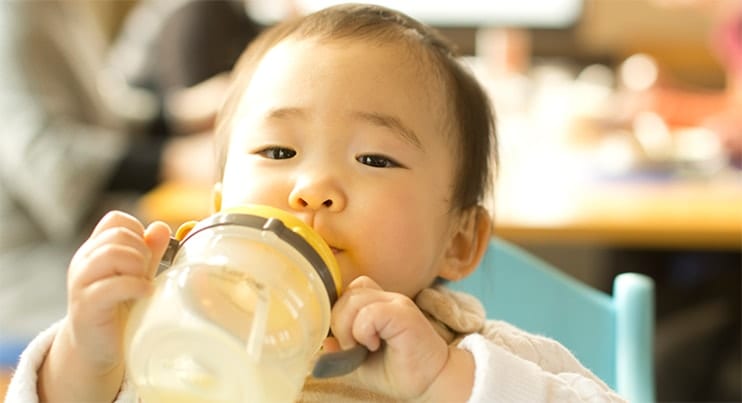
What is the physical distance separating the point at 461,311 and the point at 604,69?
293 centimetres

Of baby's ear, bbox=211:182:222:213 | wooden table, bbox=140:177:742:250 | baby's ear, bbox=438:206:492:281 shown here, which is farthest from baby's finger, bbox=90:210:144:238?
wooden table, bbox=140:177:742:250

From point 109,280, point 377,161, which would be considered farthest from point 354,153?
point 109,280

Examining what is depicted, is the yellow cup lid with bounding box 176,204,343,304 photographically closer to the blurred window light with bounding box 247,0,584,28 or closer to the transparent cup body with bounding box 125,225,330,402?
the transparent cup body with bounding box 125,225,330,402

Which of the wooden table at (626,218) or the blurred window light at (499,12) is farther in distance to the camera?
the blurred window light at (499,12)

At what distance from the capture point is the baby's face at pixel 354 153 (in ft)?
2.65

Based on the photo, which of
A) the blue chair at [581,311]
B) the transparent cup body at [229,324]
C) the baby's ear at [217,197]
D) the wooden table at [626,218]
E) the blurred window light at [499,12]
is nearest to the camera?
the transparent cup body at [229,324]

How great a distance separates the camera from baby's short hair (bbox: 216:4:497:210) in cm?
93

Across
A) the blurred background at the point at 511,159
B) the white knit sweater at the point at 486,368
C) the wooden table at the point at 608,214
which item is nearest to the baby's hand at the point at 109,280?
the white knit sweater at the point at 486,368

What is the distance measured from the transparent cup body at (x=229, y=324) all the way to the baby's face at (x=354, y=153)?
0.12m

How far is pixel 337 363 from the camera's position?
0.64m

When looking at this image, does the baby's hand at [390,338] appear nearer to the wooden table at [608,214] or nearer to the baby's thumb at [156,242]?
the baby's thumb at [156,242]

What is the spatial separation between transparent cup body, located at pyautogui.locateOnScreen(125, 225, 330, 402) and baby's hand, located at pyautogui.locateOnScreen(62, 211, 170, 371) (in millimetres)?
20

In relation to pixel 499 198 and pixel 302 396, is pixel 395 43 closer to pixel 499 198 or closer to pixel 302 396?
pixel 302 396

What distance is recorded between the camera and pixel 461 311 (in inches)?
36.1
